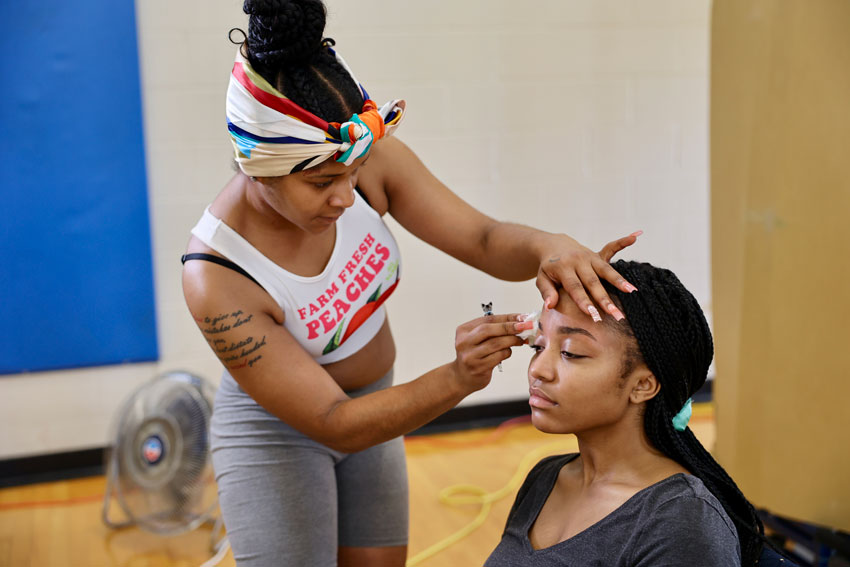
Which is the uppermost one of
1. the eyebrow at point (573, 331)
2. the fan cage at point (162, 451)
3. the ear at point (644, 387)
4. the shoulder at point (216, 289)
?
the shoulder at point (216, 289)

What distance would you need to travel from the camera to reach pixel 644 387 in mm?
1342

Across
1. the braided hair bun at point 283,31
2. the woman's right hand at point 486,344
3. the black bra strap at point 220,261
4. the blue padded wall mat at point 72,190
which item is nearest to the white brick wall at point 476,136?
the blue padded wall mat at point 72,190

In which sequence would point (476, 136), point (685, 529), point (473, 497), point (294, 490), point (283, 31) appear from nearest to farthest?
point (685, 529) → point (283, 31) → point (294, 490) → point (473, 497) → point (476, 136)

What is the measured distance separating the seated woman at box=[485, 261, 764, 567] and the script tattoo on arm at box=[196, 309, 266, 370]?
1.73ft

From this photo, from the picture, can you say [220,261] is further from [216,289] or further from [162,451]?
[162,451]

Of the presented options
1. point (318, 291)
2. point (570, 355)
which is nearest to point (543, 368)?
point (570, 355)

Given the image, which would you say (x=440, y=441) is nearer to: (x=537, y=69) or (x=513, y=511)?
(x=537, y=69)

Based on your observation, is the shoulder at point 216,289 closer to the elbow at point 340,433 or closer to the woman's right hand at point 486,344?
the elbow at point 340,433

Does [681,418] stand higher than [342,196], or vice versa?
[342,196]

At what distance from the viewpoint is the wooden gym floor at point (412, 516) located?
113 inches

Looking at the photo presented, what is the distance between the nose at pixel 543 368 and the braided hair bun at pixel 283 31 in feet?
2.11

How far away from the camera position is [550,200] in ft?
12.2

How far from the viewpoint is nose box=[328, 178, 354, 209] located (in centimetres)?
150

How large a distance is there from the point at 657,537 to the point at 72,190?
2.69 m
